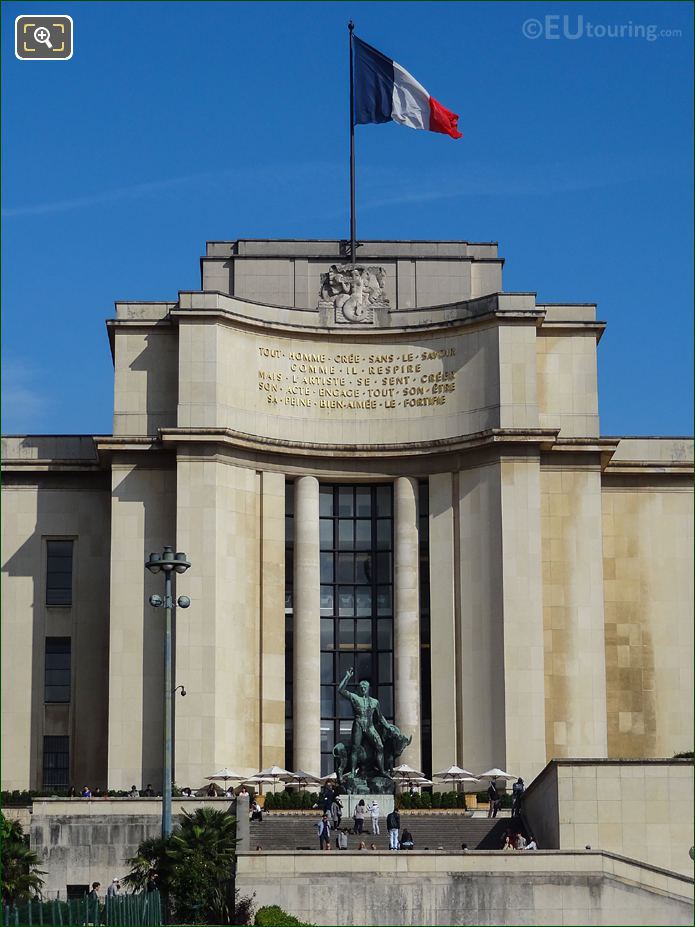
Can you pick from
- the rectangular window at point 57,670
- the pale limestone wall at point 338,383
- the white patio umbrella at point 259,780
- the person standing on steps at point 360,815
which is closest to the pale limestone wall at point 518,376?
the pale limestone wall at point 338,383

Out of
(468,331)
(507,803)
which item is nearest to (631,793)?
(507,803)

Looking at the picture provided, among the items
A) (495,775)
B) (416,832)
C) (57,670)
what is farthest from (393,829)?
(57,670)

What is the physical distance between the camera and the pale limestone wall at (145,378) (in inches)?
2707

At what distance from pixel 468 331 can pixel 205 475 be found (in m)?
11.5

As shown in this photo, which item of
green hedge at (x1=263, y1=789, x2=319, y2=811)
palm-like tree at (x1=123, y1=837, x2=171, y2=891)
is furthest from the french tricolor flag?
palm-like tree at (x1=123, y1=837, x2=171, y2=891)

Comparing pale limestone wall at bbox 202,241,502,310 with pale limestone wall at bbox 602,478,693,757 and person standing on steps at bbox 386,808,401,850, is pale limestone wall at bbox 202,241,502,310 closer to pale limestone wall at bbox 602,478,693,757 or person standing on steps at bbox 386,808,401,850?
pale limestone wall at bbox 602,478,693,757

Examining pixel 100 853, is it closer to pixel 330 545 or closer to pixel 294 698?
pixel 294 698

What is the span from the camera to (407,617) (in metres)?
68.2

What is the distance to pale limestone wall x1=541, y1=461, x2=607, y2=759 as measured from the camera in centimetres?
Result: 6625

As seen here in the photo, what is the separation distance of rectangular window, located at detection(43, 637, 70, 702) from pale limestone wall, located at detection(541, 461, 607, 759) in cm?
1804

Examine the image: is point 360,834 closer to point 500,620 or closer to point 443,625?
point 500,620

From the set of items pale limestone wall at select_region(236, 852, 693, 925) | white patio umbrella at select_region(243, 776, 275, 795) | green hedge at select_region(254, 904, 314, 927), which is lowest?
green hedge at select_region(254, 904, 314, 927)

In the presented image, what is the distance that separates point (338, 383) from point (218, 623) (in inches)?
433

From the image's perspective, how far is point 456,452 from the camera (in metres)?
68.8
